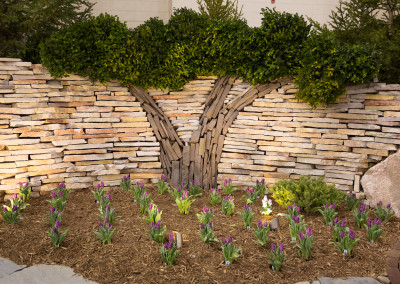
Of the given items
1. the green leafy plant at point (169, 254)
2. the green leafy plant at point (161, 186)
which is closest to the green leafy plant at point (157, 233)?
the green leafy plant at point (169, 254)

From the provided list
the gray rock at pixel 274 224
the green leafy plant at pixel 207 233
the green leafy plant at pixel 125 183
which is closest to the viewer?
the green leafy plant at pixel 207 233

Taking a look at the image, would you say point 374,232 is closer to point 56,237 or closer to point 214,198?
point 214,198

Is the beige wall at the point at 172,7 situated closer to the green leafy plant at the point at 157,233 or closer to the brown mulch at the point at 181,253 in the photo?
the brown mulch at the point at 181,253

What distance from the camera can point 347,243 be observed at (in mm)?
3719

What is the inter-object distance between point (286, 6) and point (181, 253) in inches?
290

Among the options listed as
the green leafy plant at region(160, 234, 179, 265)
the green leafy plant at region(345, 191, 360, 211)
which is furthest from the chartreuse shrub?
the green leafy plant at region(160, 234, 179, 265)

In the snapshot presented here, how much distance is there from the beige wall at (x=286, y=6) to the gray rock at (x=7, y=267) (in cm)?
695

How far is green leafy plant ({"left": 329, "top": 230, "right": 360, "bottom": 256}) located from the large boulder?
66.8 inches

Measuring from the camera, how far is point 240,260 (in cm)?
369

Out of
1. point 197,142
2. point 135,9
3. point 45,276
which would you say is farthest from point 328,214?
point 135,9

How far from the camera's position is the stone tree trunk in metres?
5.98

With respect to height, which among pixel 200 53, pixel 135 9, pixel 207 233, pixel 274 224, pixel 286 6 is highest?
pixel 286 6

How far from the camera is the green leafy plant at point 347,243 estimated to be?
371 centimetres

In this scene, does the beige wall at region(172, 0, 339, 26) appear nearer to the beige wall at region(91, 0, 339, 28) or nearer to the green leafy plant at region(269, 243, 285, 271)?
the beige wall at region(91, 0, 339, 28)
